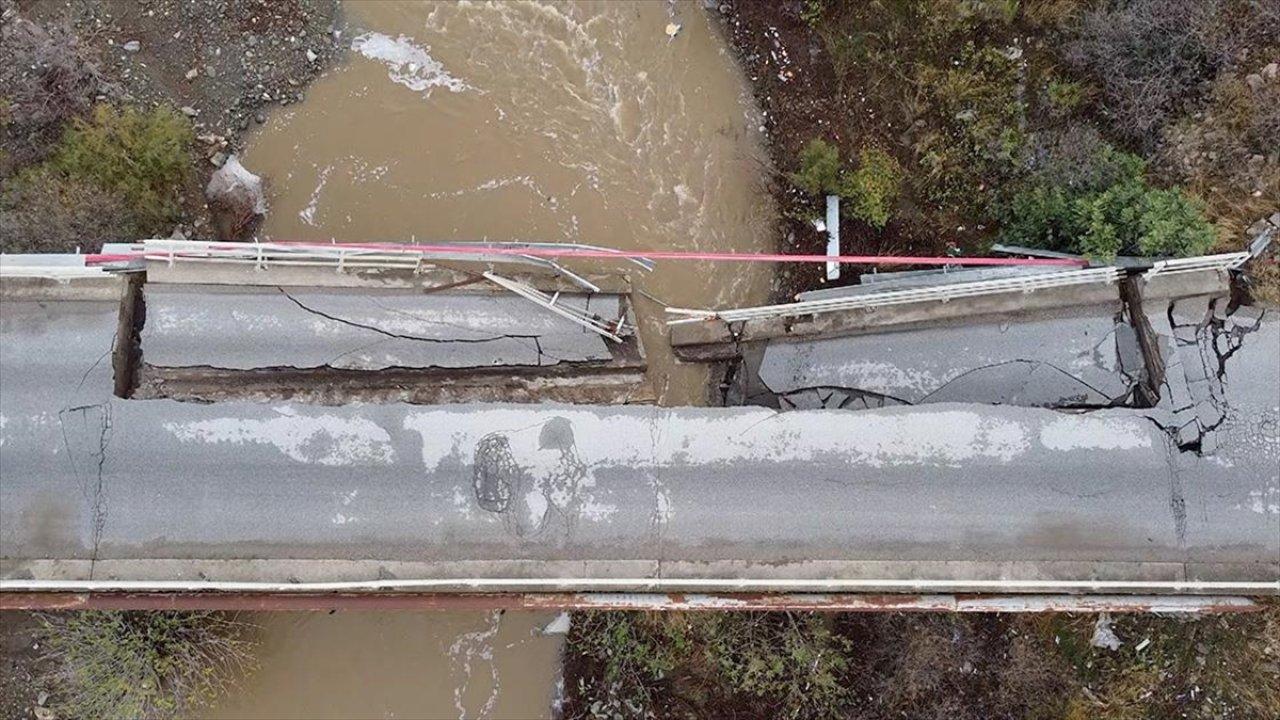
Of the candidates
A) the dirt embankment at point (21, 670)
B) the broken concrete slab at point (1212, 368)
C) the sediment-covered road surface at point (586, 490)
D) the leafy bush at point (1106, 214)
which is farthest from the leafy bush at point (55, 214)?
the broken concrete slab at point (1212, 368)

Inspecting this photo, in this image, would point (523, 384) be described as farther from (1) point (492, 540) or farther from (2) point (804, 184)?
(2) point (804, 184)

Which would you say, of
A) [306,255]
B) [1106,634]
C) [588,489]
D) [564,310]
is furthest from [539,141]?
[1106,634]

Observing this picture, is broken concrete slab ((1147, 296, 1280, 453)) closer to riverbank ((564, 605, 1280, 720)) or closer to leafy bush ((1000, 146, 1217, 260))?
leafy bush ((1000, 146, 1217, 260))

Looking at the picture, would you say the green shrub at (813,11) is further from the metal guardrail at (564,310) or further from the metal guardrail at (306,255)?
the metal guardrail at (306,255)

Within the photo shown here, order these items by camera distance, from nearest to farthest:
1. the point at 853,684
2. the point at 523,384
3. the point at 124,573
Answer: the point at 124,573 < the point at 523,384 < the point at 853,684

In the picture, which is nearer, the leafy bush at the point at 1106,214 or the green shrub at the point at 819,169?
the leafy bush at the point at 1106,214

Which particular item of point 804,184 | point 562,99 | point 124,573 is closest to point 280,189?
point 562,99

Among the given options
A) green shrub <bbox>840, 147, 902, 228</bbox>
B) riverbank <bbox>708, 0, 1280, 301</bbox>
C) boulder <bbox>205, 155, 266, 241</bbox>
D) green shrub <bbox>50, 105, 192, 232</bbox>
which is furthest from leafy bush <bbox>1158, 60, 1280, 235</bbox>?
green shrub <bbox>50, 105, 192, 232</bbox>
